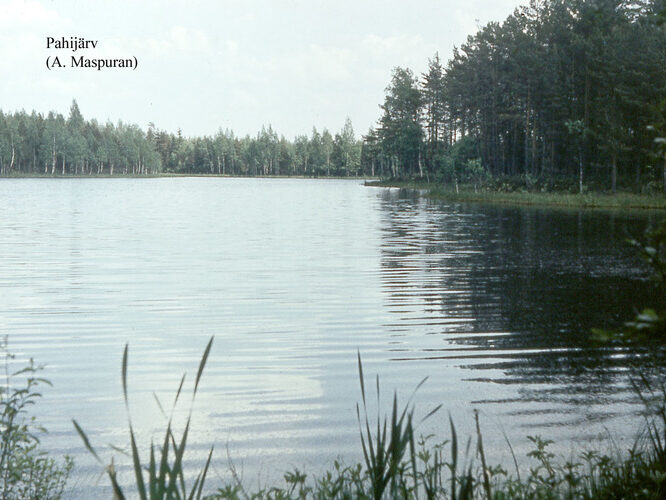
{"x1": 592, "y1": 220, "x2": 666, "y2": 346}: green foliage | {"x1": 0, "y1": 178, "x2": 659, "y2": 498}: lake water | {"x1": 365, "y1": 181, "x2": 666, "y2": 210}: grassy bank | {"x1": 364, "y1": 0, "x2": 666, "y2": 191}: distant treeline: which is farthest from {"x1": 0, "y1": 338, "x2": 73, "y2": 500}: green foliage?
{"x1": 365, "y1": 181, "x2": 666, "y2": 210}: grassy bank

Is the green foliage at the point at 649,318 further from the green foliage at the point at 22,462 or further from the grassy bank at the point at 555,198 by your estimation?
the grassy bank at the point at 555,198

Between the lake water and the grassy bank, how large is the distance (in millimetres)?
22362

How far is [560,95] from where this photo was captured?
6000cm

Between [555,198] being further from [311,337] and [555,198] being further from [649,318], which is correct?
[649,318]

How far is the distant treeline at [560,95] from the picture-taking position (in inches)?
2015

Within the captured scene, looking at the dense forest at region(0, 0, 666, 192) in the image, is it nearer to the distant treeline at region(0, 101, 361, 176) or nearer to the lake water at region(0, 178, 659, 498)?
the lake water at region(0, 178, 659, 498)

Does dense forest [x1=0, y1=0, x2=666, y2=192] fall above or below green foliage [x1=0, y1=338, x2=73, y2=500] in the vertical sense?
above

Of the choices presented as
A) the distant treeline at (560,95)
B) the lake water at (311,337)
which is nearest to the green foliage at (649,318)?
the lake water at (311,337)

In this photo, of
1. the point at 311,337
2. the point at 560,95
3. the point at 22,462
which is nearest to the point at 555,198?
the point at 560,95

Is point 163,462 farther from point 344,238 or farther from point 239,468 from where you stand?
point 344,238

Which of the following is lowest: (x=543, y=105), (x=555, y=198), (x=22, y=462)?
(x=22, y=462)

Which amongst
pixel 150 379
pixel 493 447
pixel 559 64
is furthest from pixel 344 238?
pixel 559 64

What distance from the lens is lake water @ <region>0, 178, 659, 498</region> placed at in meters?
7.11

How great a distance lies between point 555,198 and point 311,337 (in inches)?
1718
